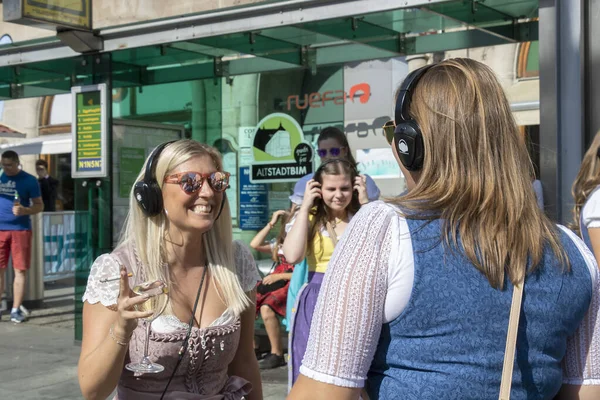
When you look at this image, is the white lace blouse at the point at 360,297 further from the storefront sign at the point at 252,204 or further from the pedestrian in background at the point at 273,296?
the storefront sign at the point at 252,204

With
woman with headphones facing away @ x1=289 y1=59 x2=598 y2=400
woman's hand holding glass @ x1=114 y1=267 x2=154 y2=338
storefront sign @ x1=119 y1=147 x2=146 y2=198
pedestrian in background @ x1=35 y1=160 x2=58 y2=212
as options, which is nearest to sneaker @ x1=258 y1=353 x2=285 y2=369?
storefront sign @ x1=119 y1=147 x2=146 y2=198

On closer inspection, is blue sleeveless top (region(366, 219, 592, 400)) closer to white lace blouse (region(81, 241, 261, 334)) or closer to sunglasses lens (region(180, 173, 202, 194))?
white lace blouse (region(81, 241, 261, 334))

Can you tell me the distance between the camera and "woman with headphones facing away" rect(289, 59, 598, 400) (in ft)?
4.84

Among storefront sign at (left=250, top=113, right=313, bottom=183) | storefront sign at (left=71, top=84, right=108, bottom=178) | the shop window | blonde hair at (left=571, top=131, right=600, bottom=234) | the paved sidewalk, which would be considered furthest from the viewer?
the shop window

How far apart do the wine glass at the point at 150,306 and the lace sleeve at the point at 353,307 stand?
2.71 feet

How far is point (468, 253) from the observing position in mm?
1502

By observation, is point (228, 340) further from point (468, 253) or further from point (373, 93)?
point (373, 93)

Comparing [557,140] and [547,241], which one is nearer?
[547,241]

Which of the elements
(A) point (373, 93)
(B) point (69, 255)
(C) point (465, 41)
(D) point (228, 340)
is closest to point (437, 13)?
(C) point (465, 41)

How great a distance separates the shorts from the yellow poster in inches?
127

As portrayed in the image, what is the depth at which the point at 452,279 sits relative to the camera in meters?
1.49

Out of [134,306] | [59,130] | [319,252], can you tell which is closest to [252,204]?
[319,252]

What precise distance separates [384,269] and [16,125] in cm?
1946

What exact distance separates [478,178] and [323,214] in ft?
11.5
